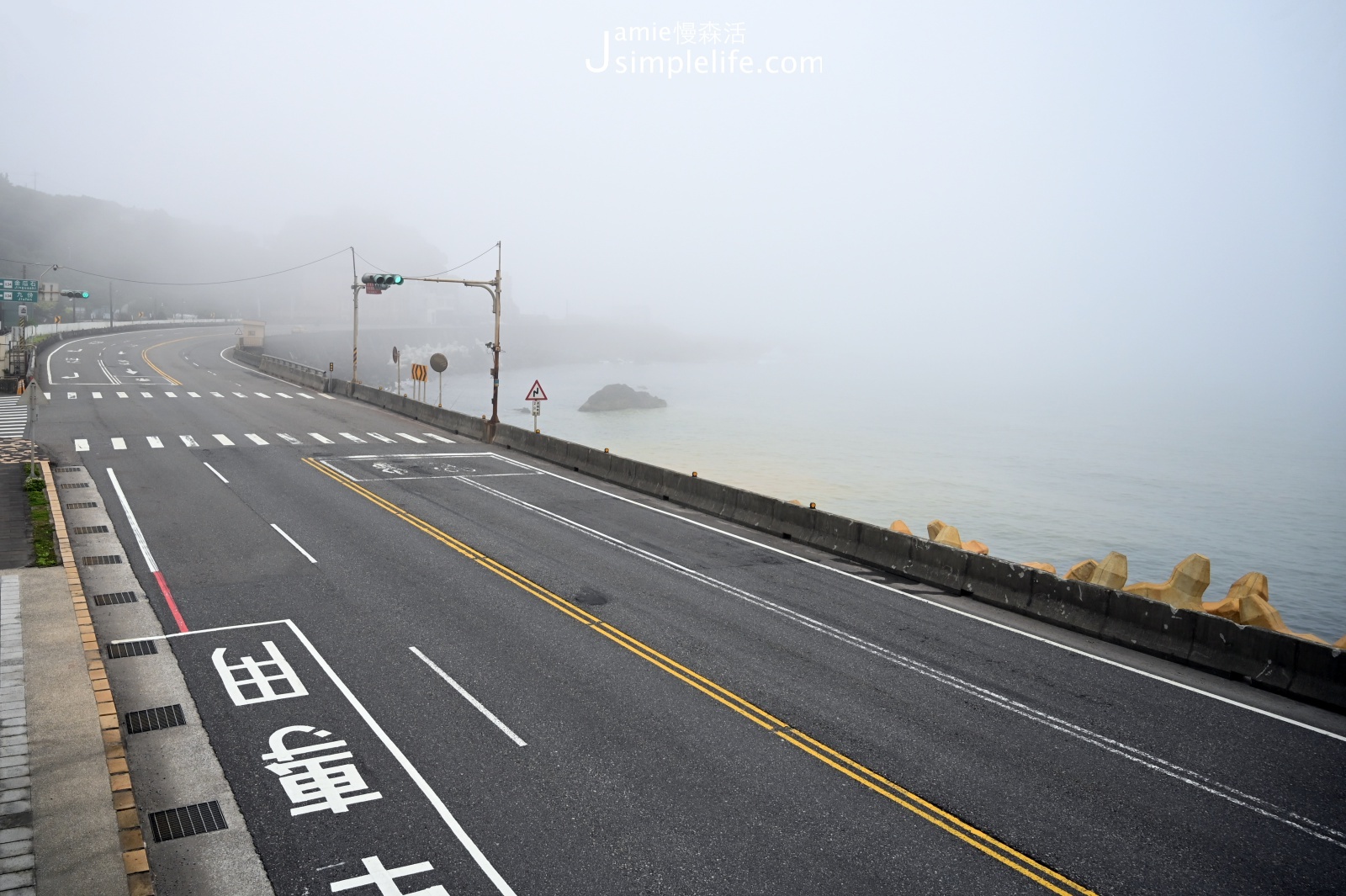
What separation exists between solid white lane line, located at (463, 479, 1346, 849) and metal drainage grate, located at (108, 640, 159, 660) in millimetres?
9127

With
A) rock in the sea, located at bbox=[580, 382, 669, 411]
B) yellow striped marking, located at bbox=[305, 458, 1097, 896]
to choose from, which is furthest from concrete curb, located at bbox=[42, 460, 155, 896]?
rock in the sea, located at bbox=[580, 382, 669, 411]

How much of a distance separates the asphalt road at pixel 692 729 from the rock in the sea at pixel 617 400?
11966cm

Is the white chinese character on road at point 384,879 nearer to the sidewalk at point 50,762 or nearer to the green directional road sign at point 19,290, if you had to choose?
the sidewalk at point 50,762

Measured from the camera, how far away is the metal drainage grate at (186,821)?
8648 mm

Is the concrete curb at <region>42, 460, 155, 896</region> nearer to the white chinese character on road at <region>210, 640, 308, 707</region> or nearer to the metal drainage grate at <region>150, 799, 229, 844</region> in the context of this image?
the metal drainage grate at <region>150, 799, 229, 844</region>

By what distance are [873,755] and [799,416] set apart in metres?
143

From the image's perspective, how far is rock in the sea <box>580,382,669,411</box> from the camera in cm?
14038

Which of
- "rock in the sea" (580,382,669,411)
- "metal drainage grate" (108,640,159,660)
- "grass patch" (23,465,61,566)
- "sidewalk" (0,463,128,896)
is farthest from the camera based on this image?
"rock in the sea" (580,382,669,411)

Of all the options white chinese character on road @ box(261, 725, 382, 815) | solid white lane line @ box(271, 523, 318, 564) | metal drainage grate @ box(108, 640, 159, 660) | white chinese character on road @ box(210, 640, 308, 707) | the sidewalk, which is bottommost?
metal drainage grate @ box(108, 640, 159, 660)

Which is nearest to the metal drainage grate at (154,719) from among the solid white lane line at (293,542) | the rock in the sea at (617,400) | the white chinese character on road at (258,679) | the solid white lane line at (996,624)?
the white chinese character on road at (258,679)

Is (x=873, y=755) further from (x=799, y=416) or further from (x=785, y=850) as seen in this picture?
(x=799, y=416)

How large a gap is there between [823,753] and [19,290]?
2785 inches

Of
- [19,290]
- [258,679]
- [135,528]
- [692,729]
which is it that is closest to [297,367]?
[19,290]

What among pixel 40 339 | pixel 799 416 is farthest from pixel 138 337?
pixel 799 416
